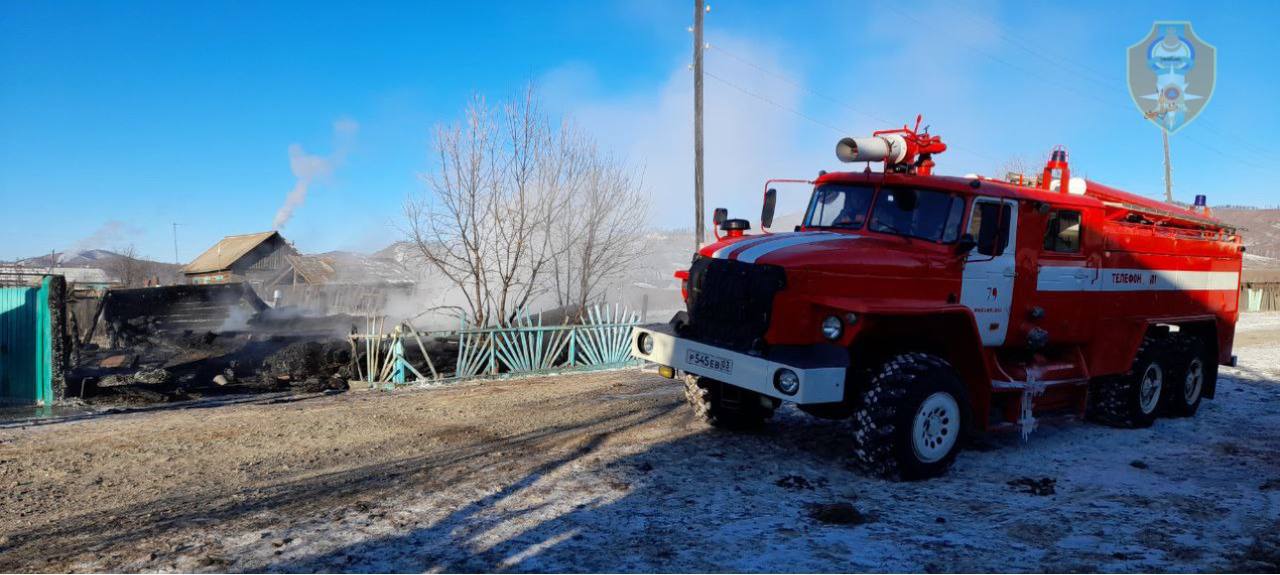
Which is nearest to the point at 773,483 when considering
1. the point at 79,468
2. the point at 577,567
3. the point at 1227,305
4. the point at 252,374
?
the point at 577,567

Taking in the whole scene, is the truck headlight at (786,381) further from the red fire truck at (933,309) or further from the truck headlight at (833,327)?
the truck headlight at (833,327)

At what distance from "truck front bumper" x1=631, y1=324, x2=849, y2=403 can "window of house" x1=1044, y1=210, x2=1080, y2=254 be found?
3054mm

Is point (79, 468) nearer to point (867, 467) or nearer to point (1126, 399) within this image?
point (867, 467)

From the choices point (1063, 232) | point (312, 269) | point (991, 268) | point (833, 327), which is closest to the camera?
point (833, 327)

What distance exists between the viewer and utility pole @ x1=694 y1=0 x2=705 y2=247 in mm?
16500

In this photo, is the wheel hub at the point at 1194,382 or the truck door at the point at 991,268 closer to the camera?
the truck door at the point at 991,268

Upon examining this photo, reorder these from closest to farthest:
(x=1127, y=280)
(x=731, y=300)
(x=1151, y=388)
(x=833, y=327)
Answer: (x=833, y=327) < (x=731, y=300) < (x=1127, y=280) < (x=1151, y=388)

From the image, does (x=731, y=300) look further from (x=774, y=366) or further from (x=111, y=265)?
(x=111, y=265)

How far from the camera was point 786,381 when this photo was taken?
18.2 ft

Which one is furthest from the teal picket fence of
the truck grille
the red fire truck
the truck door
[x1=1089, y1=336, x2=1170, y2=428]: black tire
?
[x1=1089, y1=336, x2=1170, y2=428]: black tire

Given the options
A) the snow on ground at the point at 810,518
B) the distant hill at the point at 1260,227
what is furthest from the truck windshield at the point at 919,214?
the distant hill at the point at 1260,227

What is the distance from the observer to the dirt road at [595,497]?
172 inches

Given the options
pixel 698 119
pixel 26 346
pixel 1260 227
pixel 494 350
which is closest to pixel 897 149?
pixel 494 350

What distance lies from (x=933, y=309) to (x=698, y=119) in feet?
37.5
